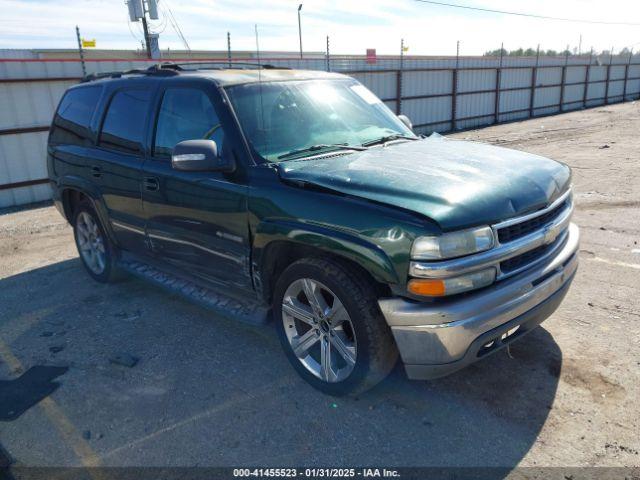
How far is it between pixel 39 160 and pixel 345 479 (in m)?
9.72

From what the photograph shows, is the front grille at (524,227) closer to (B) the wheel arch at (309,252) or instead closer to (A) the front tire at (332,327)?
(B) the wheel arch at (309,252)

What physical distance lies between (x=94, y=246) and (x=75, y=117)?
52.3 inches

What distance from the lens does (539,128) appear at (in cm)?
2000

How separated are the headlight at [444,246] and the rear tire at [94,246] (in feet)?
11.6

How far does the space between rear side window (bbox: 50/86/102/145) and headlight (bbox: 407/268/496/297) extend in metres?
3.78

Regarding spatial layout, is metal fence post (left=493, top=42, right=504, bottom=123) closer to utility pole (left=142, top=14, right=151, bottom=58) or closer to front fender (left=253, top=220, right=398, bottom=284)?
utility pole (left=142, top=14, right=151, bottom=58)

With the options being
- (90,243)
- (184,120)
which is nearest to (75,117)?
(90,243)

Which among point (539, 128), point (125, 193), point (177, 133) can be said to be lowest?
point (539, 128)

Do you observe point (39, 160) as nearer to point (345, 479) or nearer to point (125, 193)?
point (125, 193)

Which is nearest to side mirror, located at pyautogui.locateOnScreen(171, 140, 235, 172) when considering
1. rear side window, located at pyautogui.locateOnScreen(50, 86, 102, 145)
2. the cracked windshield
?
the cracked windshield

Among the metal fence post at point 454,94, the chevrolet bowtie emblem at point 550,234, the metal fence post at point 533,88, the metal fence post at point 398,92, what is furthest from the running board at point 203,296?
the metal fence post at point 533,88

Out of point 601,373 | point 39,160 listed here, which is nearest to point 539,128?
point 39,160

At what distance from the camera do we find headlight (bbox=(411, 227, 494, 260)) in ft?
8.63

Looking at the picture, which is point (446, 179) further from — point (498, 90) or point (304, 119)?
point (498, 90)
